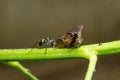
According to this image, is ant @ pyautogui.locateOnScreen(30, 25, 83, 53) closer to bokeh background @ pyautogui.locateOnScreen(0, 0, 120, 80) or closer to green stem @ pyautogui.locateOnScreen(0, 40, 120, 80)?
green stem @ pyautogui.locateOnScreen(0, 40, 120, 80)

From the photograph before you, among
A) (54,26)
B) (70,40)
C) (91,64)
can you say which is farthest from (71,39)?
(54,26)

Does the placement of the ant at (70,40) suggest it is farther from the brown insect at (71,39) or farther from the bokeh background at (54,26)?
the bokeh background at (54,26)

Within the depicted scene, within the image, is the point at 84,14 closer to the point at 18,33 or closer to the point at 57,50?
the point at 18,33

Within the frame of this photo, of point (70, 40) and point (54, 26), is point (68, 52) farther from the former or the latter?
point (54, 26)

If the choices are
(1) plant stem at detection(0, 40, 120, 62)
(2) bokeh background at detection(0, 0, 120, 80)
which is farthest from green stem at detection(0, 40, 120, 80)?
(2) bokeh background at detection(0, 0, 120, 80)

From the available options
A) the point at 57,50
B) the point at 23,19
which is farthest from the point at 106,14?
the point at 57,50

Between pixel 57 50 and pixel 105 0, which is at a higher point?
pixel 105 0

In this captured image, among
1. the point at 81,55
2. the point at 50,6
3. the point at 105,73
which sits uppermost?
the point at 50,6
